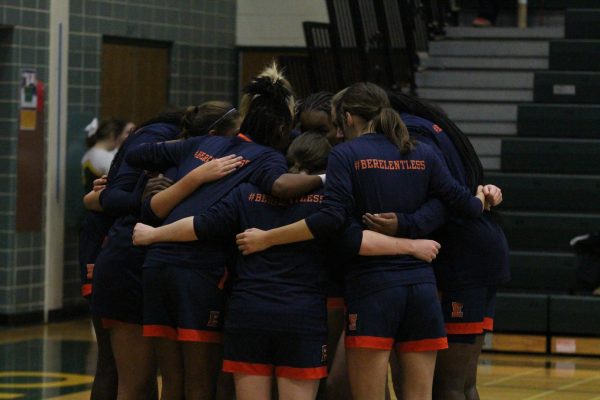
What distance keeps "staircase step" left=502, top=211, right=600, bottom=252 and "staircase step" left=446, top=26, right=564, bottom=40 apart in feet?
8.53

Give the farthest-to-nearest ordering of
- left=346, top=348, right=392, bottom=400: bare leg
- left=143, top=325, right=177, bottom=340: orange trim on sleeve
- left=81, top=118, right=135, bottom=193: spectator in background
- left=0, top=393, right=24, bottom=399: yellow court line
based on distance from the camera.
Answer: left=81, top=118, right=135, bottom=193: spectator in background < left=0, top=393, right=24, bottom=399: yellow court line < left=143, top=325, right=177, bottom=340: orange trim on sleeve < left=346, top=348, right=392, bottom=400: bare leg

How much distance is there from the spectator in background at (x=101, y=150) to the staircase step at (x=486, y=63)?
3.19 metres

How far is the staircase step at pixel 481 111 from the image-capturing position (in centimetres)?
1171

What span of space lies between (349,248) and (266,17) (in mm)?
8641

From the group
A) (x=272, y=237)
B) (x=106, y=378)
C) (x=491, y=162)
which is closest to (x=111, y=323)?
(x=106, y=378)

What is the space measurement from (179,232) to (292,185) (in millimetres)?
468

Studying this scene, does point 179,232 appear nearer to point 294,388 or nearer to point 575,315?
point 294,388

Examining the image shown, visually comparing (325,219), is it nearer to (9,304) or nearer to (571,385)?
(571,385)


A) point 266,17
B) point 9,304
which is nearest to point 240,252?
point 9,304

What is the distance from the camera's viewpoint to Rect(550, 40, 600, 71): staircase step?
39.8 ft

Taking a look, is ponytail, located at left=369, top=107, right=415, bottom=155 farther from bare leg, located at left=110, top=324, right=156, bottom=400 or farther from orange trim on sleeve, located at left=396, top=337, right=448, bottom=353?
bare leg, located at left=110, top=324, right=156, bottom=400

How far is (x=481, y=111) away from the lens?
1180 cm

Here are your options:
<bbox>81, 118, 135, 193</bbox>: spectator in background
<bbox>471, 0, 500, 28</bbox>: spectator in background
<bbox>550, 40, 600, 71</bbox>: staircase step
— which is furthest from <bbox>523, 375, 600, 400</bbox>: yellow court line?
<bbox>471, 0, 500, 28</bbox>: spectator in background

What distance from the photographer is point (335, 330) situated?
5598 mm
